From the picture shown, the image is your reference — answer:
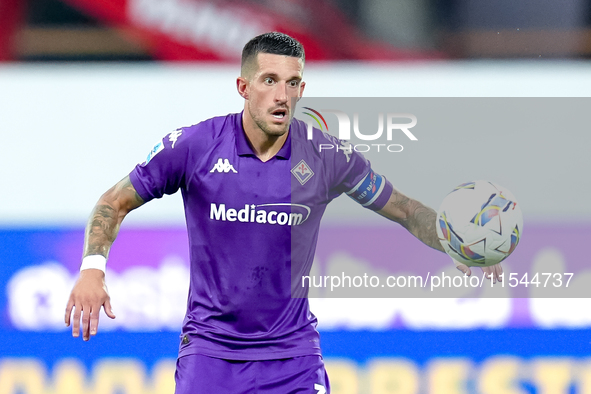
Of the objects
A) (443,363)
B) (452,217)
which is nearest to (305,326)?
(452,217)

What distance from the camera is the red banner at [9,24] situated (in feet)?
21.9

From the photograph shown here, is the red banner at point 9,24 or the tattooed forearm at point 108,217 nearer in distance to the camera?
the tattooed forearm at point 108,217

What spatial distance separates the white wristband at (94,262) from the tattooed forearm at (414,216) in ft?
4.65

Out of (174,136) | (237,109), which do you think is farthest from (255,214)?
(237,109)

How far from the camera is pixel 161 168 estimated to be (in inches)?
143

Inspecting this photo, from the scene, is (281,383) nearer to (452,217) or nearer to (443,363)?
(452,217)

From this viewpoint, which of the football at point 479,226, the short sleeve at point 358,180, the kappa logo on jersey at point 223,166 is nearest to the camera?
the kappa logo on jersey at point 223,166

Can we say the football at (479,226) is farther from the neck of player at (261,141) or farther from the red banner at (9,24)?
the red banner at (9,24)

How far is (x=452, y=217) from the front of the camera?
382cm

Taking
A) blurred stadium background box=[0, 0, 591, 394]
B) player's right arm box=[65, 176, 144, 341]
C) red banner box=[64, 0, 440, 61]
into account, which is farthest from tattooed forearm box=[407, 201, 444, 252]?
red banner box=[64, 0, 440, 61]

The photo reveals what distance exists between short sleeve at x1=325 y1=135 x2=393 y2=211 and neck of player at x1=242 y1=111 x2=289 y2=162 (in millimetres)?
303

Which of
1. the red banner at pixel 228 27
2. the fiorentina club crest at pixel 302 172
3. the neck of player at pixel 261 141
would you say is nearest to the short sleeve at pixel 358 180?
the fiorentina club crest at pixel 302 172

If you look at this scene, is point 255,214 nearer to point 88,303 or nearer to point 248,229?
point 248,229

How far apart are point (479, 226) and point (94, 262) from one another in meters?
1.81
